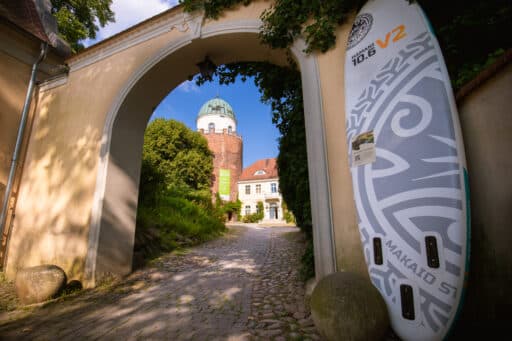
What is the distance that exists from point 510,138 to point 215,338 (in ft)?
7.99

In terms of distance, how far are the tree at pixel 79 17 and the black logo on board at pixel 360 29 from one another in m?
10.2

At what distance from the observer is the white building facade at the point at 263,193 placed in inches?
1062

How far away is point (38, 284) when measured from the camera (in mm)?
2662

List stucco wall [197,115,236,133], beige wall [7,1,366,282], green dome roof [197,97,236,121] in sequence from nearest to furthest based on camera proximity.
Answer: beige wall [7,1,366,282] < stucco wall [197,115,236,133] < green dome roof [197,97,236,121]

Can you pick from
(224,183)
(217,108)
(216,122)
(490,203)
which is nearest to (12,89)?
(490,203)

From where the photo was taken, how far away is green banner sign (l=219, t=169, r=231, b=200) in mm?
26792

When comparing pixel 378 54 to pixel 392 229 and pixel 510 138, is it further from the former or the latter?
pixel 392 229

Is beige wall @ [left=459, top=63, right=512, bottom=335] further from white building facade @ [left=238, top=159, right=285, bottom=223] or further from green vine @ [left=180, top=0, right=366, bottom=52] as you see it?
white building facade @ [left=238, top=159, right=285, bottom=223]

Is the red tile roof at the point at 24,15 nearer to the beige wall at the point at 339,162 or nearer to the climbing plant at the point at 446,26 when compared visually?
the climbing plant at the point at 446,26

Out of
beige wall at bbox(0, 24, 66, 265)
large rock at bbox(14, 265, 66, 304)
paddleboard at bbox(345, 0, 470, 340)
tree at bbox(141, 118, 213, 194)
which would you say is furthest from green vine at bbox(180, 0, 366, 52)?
tree at bbox(141, 118, 213, 194)

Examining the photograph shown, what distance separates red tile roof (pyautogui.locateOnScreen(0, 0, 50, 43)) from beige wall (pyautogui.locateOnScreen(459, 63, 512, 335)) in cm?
683

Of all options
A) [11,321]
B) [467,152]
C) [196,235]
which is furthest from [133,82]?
[196,235]

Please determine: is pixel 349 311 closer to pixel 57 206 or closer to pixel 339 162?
pixel 339 162

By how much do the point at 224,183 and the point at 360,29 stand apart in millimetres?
25863
